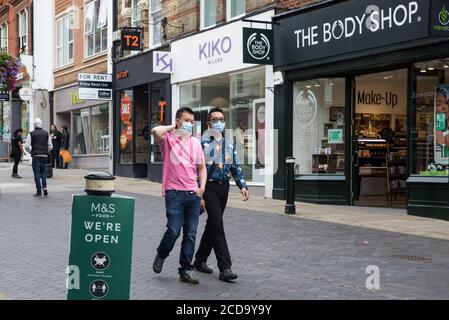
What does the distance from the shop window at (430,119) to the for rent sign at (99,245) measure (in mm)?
8780

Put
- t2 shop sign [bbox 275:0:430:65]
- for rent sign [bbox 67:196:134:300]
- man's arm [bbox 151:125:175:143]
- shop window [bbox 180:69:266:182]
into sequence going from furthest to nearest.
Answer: shop window [bbox 180:69:266:182] < t2 shop sign [bbox 275:0:430:65] < man's arm [bbox 151:125:175:143] < for rent sign [bbox 67:196:134:300]

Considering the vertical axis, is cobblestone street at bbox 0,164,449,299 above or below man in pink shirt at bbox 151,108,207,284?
below

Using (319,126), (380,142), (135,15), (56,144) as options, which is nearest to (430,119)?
(380,142)

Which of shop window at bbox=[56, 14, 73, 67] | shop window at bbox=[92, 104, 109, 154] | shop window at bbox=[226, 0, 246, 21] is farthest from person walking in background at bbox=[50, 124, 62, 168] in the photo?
shop window at bbox=[226, 0, 246, 21]

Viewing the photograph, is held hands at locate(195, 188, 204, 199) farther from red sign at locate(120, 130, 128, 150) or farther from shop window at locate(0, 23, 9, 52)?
shop window at locate(0, 23, 9, 52)

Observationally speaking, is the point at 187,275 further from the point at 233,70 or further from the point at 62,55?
the point at 62,55

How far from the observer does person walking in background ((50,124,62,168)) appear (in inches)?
1081

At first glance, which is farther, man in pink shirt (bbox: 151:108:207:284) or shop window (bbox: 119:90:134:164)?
shop window (bbox: 119:90:134:164)

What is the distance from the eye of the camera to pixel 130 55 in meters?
24.2

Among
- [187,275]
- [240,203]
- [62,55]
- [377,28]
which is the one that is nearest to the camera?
[187,275]

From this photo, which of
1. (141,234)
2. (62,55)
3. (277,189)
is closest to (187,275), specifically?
(141,234)

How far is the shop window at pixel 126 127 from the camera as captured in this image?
80.1 feet

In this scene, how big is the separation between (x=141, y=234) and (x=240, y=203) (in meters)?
5.33

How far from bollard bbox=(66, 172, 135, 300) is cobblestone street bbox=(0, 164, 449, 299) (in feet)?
3.20
